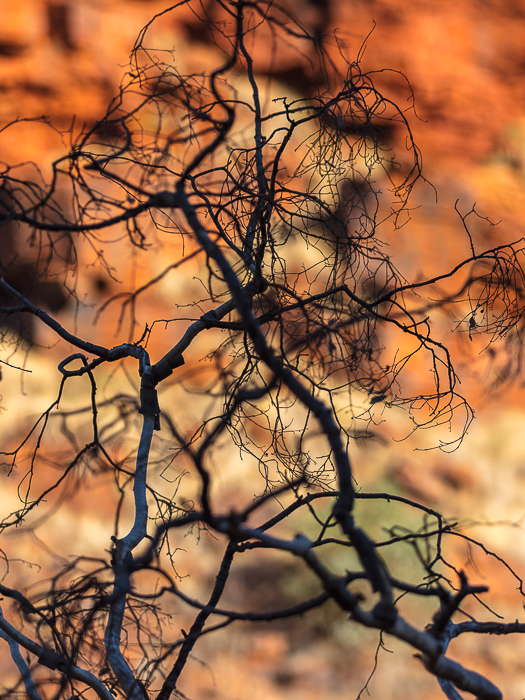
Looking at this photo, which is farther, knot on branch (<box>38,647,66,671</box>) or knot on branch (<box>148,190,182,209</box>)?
knot on branch (<box>38,647,66,671</box>)

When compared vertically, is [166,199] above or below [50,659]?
above

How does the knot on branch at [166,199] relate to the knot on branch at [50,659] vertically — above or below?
above

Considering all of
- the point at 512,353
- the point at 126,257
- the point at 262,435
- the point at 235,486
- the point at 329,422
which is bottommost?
the point at 329,422

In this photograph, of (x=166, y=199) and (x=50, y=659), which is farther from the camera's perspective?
(x=50, y=659)

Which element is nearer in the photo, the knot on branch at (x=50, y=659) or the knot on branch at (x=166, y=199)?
the knot on branch at (x=166, y=199)

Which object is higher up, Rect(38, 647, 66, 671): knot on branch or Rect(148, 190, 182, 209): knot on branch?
Rect(148, 190, 182, 209): knot on branch

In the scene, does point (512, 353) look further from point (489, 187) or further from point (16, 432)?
point (16, 432)

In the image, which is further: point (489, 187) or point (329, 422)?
point (489, 187)

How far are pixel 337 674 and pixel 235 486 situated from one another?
4.96 ft

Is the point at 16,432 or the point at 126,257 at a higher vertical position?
the point at 126,257

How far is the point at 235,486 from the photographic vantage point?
446cm

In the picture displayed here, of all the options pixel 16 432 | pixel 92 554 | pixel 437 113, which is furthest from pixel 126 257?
pixel 437 113

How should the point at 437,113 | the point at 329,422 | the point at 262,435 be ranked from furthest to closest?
the point at 262,435
the point at 437,113
the point at 329,422

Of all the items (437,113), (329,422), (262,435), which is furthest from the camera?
(262,435)
